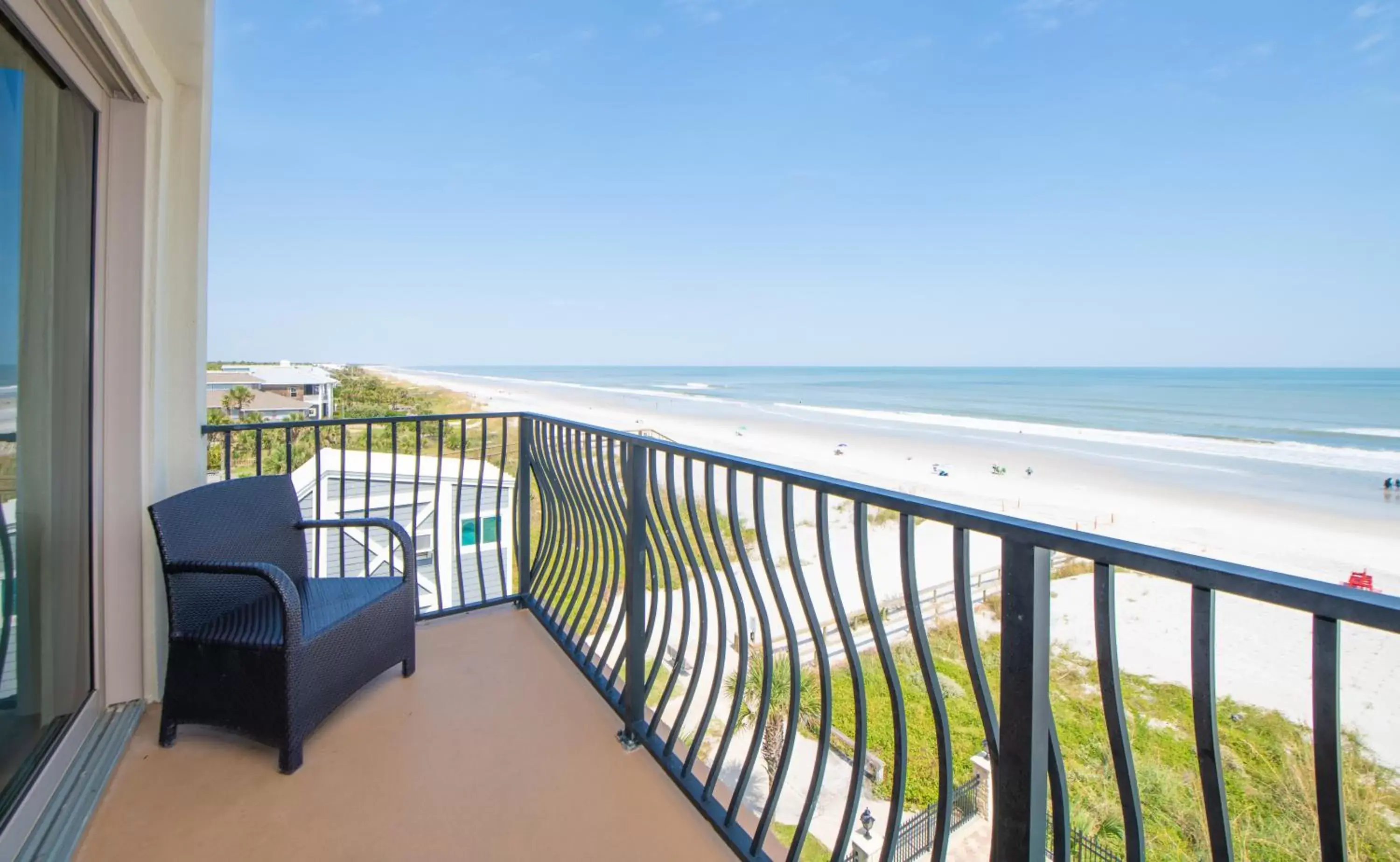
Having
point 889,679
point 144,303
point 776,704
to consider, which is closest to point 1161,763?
point 776,704

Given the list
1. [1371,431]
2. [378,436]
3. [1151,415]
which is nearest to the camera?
[378,436]

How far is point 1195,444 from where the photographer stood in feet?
63.6

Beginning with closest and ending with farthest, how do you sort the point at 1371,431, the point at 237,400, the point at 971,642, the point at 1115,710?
1. the point at 1115,710
2. the point at 971,642
3. the point at 237,400
4. the point at 1371,431

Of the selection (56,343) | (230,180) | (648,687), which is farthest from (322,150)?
A: (648,687)

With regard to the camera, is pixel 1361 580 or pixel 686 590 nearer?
pixel 686 590

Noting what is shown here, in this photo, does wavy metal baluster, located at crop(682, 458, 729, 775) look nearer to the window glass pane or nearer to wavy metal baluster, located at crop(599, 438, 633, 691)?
wavy metal baluster, located at crop(599, 438, 633, 691)

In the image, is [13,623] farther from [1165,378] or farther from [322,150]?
[1165,378]

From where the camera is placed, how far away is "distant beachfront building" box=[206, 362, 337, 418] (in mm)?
4609

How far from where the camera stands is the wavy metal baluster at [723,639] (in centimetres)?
156

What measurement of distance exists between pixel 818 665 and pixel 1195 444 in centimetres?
2406

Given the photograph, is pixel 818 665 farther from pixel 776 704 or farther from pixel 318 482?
pixel 776 704

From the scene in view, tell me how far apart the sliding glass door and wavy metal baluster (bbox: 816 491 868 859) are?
195cm

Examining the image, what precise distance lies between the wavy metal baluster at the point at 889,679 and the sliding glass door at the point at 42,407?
203cm

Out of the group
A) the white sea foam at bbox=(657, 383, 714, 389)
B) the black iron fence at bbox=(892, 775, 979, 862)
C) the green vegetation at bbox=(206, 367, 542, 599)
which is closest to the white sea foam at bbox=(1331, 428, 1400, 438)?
the black iron fence at bbox=(892, 775, 979, 862)
